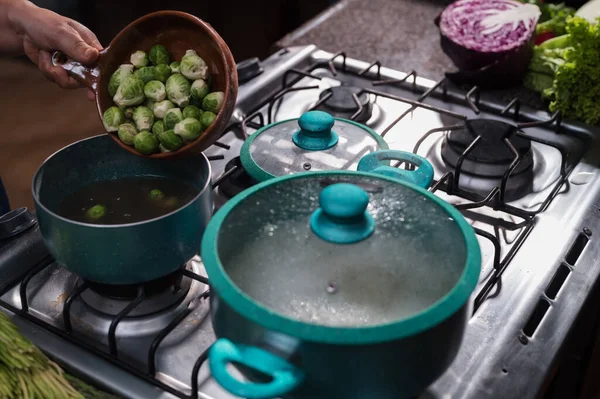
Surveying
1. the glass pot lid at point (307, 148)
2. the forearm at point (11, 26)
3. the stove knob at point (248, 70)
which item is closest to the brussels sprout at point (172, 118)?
the glass pot lid at point (307, 148)

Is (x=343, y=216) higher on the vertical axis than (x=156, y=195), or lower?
higher

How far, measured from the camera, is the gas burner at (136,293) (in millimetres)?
953

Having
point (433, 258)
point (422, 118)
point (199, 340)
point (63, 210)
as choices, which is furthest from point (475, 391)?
point (422, 118)

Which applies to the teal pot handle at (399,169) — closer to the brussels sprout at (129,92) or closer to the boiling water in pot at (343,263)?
the boiling water in pot at (343,263)

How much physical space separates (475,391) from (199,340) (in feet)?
1.21

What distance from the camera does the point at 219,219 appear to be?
0.76 meters

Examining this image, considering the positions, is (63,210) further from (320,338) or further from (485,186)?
(485,186)

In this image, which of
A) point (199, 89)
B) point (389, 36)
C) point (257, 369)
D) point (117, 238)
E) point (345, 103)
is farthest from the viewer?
point (389, 36)

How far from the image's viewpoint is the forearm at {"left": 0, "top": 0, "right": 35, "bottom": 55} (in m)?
1.21

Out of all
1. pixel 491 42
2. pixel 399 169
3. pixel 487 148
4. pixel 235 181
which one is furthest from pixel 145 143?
pixel 491 42

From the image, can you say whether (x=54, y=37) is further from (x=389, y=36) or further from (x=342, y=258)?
(x=389, y=36)

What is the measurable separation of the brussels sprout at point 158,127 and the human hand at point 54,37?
0.16 meters

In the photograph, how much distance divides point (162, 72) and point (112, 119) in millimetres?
113

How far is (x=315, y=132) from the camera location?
1.11 m
